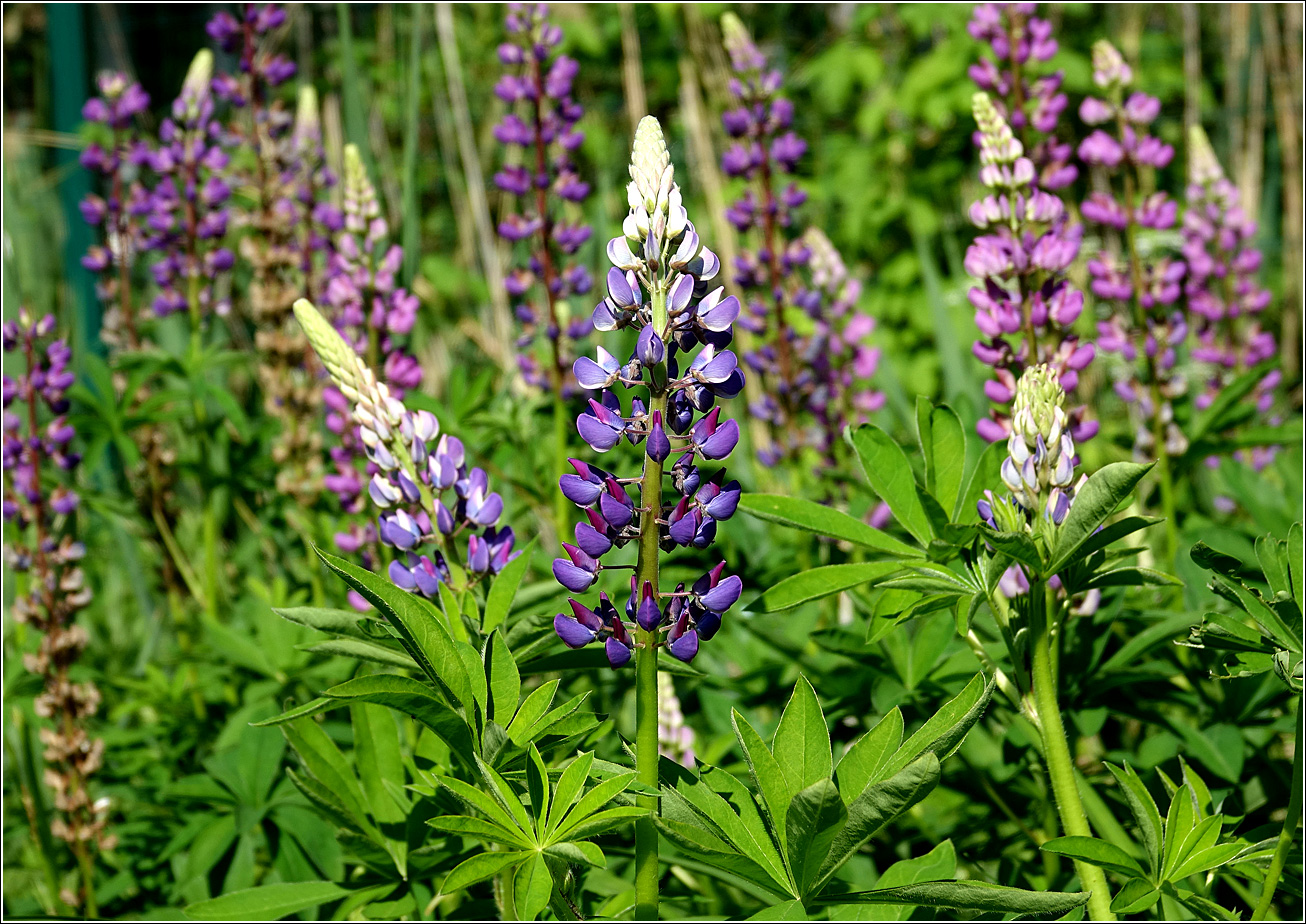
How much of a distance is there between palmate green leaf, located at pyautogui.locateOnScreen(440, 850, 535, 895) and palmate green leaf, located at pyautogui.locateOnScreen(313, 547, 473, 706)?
0.14m

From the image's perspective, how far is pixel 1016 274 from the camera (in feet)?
5.51

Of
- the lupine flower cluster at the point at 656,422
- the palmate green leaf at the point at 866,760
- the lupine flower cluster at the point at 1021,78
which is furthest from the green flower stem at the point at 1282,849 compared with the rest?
the lupine flower cluster at the point at 1021,78

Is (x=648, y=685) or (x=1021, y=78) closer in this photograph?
(x=648, y=685)

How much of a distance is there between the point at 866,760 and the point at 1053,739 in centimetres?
24

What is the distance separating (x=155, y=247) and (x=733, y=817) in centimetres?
233

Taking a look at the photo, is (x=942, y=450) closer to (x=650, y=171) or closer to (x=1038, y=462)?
(x=1038, y=462)

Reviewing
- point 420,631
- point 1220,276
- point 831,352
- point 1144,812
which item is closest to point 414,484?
point 420,631

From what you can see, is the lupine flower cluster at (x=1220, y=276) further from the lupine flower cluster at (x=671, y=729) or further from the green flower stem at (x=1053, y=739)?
the green flower stem at (x=1053, y=739)

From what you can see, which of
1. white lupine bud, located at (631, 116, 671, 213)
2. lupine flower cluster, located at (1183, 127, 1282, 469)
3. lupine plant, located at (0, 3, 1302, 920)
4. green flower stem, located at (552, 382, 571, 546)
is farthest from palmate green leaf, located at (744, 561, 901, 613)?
lupine flower cluster, located at (1183, 127, 1282, 469)

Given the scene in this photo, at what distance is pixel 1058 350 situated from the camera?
5.65 feet

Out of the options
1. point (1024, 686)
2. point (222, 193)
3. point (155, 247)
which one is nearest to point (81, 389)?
point (155, 247)

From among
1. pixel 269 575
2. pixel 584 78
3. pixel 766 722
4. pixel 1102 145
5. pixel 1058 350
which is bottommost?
pixel 766 722

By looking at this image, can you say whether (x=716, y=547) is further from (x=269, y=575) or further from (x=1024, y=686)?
(x=269, y=575)

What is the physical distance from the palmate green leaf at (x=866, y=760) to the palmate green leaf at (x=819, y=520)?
0.28 metres
